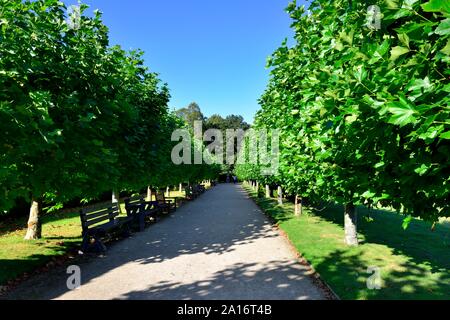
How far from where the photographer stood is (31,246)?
9.07m

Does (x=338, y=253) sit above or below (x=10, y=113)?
below

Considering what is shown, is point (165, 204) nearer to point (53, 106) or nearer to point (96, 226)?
point (96, 226)

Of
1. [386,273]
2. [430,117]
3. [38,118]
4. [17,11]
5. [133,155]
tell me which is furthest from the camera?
[133,155]

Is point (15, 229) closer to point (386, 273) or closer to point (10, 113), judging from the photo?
point (10, 113)

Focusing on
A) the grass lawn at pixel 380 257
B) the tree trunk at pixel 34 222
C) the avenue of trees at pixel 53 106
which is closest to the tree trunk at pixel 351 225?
the grass lawn at pixel 380 257

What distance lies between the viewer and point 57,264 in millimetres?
7828

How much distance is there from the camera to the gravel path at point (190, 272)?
576cm

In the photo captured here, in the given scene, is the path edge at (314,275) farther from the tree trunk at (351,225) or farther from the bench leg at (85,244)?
the bench leg at (85,244)

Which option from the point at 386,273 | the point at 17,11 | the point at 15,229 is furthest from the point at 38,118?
the point at 15,229

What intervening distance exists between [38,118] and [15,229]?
10.4m

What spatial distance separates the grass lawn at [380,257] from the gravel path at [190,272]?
2.03ft

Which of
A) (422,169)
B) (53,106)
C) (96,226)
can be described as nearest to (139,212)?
(96,226)

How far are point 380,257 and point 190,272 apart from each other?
16.7ft

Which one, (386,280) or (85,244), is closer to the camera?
(386,280)
